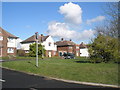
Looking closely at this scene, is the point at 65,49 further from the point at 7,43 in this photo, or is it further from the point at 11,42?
the point at 7,43

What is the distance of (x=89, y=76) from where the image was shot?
33.2 feet

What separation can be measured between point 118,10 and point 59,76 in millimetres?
16153

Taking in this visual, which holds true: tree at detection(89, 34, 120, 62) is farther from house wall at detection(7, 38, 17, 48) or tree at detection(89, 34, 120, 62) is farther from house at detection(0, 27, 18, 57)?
house wall at detection(7, 38, 17, 48)

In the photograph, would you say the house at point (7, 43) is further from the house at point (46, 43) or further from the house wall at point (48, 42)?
the house wall at point (48, 42)

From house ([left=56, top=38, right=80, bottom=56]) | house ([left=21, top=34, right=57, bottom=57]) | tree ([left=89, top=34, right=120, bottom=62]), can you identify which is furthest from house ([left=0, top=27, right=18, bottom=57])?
tree ([left=89, top=34, right=120, bottom=62])

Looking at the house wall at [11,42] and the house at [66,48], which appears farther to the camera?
the house at [66,48]

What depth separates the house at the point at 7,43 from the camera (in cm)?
3806

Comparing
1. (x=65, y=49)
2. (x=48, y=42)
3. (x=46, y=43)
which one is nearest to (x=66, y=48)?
(x=65, y=49)

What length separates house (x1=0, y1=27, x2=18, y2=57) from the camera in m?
38.1

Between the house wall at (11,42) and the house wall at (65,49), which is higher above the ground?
the house wall at (11,42)

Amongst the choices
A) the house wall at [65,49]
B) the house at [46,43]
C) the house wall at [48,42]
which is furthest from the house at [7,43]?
the house wall at [65,49]

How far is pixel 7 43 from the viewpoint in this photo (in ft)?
128

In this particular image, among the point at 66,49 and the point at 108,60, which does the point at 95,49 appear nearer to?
the point at 108,60

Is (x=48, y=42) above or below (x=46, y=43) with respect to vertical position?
above
